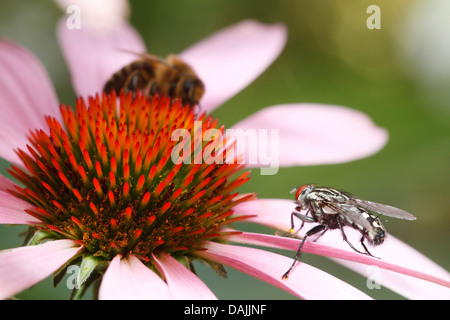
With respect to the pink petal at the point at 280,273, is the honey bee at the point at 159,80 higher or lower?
higher

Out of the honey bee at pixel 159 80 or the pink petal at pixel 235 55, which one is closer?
the honey bee at pixel 159 80

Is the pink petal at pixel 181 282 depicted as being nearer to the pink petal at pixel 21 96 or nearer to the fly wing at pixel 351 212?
the fly wing at pixel 351 212

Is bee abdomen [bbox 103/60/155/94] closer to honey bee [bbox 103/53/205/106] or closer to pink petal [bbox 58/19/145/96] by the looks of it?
honey bee [bbox 103/53/205/106]

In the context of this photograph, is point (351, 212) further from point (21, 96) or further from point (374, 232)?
point (21, 96)
